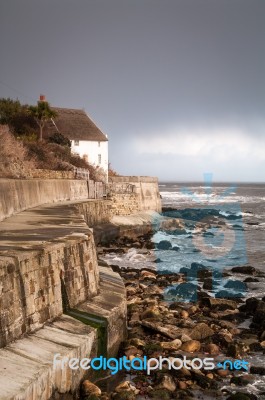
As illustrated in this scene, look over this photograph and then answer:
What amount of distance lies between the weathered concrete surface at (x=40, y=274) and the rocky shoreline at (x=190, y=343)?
147 cm

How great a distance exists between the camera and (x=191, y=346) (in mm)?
9484

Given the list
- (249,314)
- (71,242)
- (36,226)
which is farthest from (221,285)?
(71,242)

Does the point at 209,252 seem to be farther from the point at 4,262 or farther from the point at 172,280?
the point at 4,262

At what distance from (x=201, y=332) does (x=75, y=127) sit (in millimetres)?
31847

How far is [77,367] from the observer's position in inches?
281

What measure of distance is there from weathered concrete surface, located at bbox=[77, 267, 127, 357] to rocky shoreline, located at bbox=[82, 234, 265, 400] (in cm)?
32

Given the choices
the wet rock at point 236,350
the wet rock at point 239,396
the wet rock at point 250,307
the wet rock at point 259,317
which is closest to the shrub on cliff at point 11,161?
the wet rock at point 250,307

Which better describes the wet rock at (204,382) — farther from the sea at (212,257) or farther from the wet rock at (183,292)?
the wet rock at (183,292)

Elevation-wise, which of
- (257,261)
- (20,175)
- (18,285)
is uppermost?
(20,175)

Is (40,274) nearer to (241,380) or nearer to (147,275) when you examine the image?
(241,380)

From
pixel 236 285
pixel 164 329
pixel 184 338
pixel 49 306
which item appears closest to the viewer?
pixel 49 306

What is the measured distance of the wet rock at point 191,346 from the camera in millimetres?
9422

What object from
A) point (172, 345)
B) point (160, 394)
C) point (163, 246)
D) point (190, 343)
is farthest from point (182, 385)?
point (163, 246)

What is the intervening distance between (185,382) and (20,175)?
1671 centimetres
